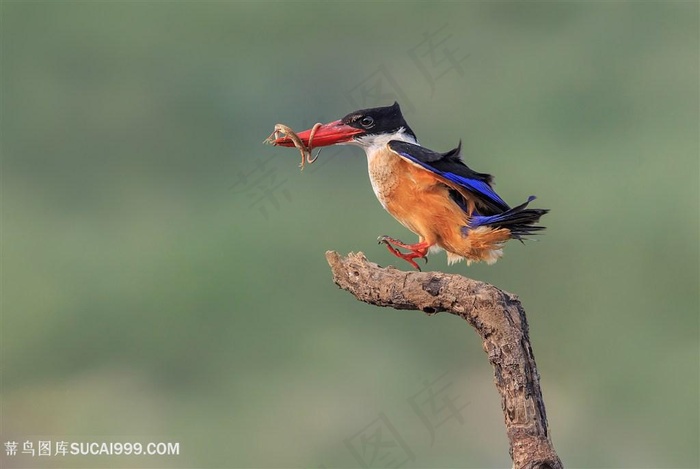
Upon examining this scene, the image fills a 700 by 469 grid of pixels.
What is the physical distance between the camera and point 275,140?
4188 mm

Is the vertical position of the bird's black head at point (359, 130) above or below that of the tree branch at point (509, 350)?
above

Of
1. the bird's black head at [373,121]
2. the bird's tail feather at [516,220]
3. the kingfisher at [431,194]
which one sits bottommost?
the bird's tail feather at [516,220]

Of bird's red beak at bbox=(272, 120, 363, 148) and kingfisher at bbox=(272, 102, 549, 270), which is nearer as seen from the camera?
kingfisher at bbox=(272, 102, 549, 270)

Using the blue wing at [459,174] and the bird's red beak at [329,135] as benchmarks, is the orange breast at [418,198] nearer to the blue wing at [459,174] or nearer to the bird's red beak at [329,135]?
the blue wing at [459,174]

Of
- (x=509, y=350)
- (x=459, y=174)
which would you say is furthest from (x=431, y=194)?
(x=509, y=350)

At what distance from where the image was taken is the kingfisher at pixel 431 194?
3.80 m

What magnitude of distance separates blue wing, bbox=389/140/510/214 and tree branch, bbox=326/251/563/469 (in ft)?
1.80

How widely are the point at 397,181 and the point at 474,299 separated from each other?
877 millimetres

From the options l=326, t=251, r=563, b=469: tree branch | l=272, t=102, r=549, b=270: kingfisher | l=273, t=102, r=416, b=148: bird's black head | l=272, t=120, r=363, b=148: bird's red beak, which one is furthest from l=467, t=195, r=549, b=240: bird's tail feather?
l=272, t=120, r=363, b=148: bird's red beak

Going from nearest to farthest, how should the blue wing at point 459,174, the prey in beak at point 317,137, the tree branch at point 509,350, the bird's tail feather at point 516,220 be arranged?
the tree branch at point 509,350, the bird's tail feather at point 516,220, the blue wing at point 459,174, the prey in beak at point 317,137

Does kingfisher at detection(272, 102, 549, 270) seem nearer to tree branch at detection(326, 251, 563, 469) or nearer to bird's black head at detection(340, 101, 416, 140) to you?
bird's black head at detection(340, 101, 416, 140)


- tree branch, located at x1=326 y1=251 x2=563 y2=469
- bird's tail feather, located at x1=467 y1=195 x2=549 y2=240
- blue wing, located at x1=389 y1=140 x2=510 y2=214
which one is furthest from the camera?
blue wing, located at x1=389 y1=140 x2=510 y2=214

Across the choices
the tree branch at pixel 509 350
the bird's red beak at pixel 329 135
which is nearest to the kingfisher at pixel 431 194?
the bird's red beak at pixel 329 135

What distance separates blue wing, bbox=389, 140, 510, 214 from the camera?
3785mm
